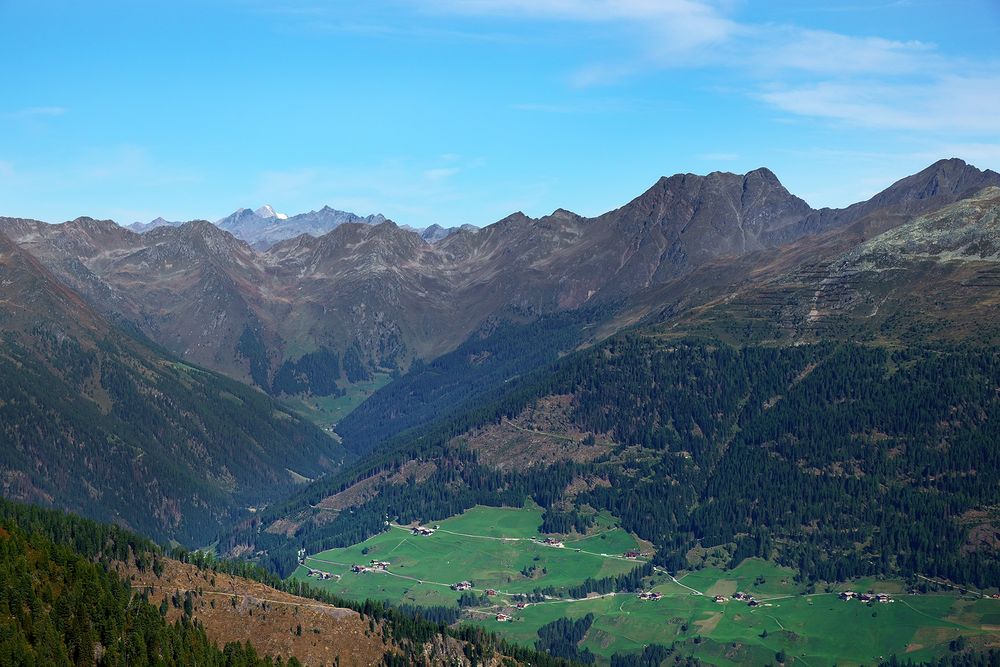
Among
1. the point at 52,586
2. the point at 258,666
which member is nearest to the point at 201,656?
the point at 258,666

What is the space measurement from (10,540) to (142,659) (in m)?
31.2

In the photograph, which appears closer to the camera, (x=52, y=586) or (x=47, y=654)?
(x=47, y=654)

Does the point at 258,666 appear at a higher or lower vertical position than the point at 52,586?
lower

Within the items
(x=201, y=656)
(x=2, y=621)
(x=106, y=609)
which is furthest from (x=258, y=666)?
(x=2, y=621)

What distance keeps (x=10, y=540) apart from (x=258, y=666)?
4266 centimetres

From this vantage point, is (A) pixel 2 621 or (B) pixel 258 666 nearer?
(A) pixel 2 621

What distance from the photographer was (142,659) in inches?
7303

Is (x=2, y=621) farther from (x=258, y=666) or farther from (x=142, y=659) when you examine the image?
(x=258, y=666)

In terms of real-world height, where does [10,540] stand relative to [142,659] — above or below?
above

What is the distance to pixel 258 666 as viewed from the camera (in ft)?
653

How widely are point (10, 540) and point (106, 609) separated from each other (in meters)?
20.0

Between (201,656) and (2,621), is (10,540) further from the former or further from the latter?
(201,656)

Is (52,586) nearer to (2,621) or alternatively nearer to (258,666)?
(2,621)

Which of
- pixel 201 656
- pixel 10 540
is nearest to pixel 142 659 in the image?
pixel 201 656
